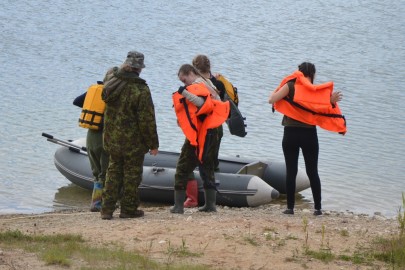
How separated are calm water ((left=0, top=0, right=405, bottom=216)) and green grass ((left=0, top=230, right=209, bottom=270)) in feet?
13.9

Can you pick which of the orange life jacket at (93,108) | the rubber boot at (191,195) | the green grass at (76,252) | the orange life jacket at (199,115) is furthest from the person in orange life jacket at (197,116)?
the green grass at (76,252)

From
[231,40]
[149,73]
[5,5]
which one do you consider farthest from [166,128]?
[5,5]

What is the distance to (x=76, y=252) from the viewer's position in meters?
7.39

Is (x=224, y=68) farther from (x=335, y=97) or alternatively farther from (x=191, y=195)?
(x=335, y=97)

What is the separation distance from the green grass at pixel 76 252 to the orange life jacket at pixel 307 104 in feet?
7.57

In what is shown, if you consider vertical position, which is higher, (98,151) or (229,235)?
(98,151)

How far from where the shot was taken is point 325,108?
945 centimetres

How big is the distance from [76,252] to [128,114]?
6.34 feet

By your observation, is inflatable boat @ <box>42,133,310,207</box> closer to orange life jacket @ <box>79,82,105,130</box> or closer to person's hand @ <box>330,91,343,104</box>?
orange life jacket @ <box>79,82,105,130</box>

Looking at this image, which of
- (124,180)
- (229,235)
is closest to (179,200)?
(124,180)

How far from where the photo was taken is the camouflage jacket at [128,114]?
8945 mm

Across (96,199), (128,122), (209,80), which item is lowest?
(96,199)

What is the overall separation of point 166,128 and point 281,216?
24.3ft

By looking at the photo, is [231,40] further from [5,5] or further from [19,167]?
[19,167]
